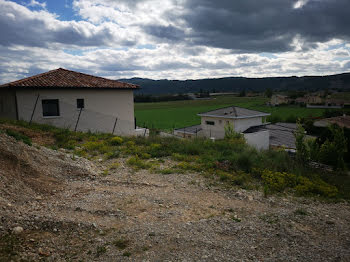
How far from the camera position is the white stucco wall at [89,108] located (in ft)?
55.4

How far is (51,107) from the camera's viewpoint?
17766mm

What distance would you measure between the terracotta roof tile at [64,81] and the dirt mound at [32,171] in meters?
9.09

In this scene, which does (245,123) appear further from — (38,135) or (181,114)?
(181,114)

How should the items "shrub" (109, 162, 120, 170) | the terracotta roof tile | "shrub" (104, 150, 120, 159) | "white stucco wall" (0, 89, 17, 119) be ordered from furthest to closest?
"white stucco wall" (0, 89, 17, 119), the terracotta roof tile, "shrub" (104, 150, 120, 159), "shrub" (109, 162, 120, 170)

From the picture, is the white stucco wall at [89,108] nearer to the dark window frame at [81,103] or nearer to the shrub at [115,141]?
the dark window frame at [81,103]

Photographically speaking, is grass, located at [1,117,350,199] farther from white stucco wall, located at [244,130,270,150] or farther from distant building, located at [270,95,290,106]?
distant building, located at [270,95,290,106]

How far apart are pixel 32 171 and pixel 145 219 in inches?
146

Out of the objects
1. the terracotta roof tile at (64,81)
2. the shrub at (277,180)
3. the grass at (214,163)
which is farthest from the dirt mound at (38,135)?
the shrub at (277,180)

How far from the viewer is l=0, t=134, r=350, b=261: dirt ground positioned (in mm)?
4695

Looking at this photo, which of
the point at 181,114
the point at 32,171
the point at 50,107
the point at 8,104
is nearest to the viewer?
the point at 32,171

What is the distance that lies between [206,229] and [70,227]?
8.72 feet

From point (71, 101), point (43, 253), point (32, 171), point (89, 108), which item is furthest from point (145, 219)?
point (89, 108)

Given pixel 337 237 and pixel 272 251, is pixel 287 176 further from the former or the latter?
pixel 272 251

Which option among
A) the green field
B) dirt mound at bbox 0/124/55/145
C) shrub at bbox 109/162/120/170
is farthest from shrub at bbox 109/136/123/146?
the green field
